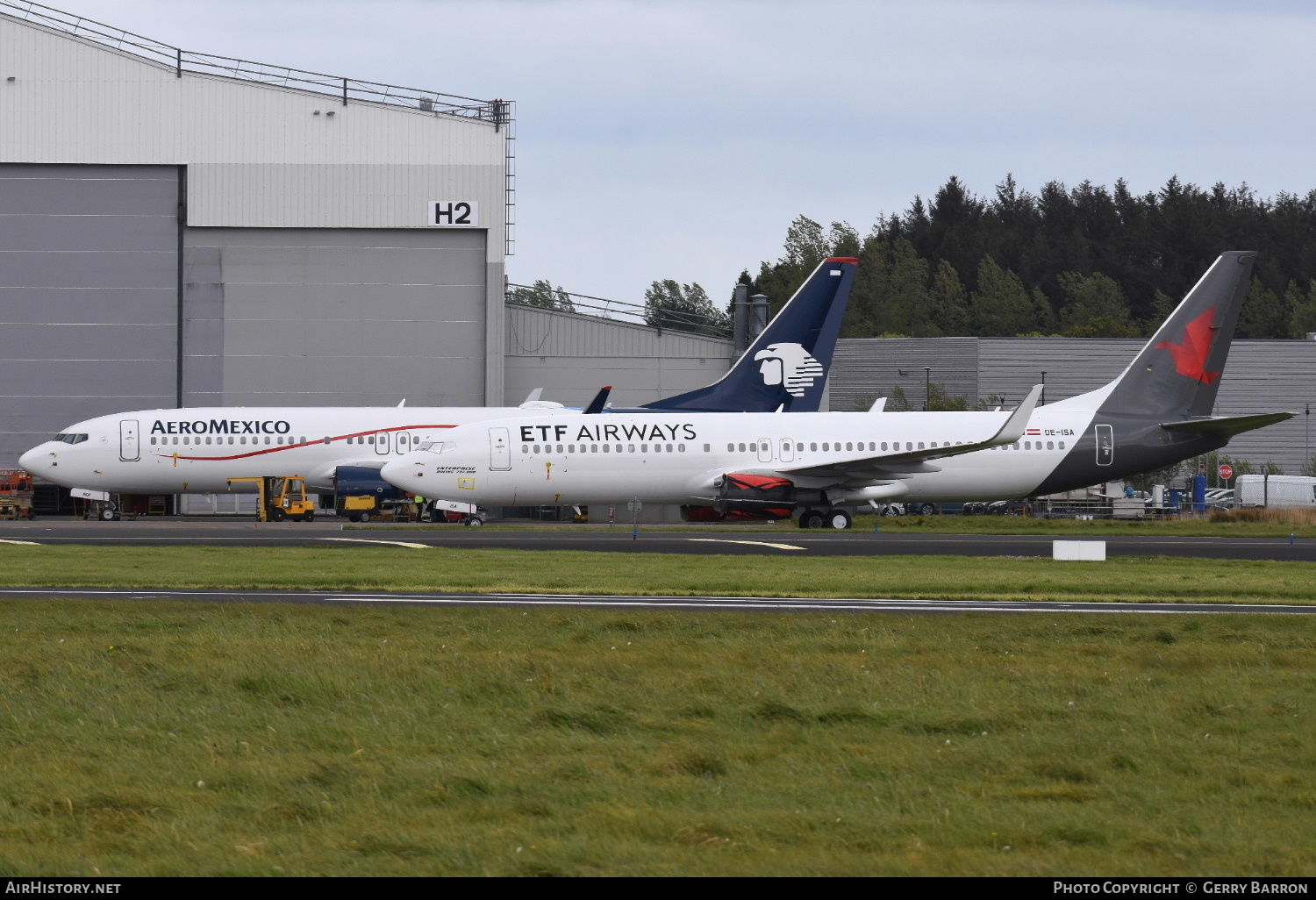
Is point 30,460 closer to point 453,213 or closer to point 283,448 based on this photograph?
point 283,448

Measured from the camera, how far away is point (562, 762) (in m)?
9.42

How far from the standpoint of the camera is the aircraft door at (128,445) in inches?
1895

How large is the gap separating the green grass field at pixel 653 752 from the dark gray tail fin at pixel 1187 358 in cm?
2889

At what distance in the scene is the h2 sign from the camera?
61281 millimetres

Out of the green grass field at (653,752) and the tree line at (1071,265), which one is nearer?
the green grass field at (653,752)

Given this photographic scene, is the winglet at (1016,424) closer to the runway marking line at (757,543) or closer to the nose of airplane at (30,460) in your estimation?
A: the runway marking line at (757,543)

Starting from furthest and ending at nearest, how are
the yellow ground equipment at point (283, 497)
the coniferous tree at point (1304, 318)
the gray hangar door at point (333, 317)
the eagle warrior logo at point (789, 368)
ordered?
1. the coniferous tree at point (1304, 318)
2. the gray hangar door at point (333, 317)
3. the eagle warrior logo at point (789, 368)
4. the yellow ground equipment at point (283, 497)

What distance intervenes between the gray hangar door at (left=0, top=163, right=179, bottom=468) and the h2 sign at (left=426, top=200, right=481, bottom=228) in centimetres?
1121

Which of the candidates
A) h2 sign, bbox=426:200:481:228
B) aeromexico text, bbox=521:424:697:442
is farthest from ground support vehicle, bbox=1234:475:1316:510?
aeromexico text, bbox=521:424:697:442

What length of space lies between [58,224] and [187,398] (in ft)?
30.5

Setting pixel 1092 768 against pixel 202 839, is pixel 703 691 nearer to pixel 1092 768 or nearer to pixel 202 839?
pixel 1092 768

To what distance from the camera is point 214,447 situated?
48125 millimetres

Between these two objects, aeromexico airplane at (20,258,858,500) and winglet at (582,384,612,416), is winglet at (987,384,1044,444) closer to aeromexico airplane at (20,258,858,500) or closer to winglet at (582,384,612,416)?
winglet at (582,384,612,416)

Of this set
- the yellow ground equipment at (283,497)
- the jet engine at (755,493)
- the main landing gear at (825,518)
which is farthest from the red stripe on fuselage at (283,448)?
the main landing gear at (825,518)
